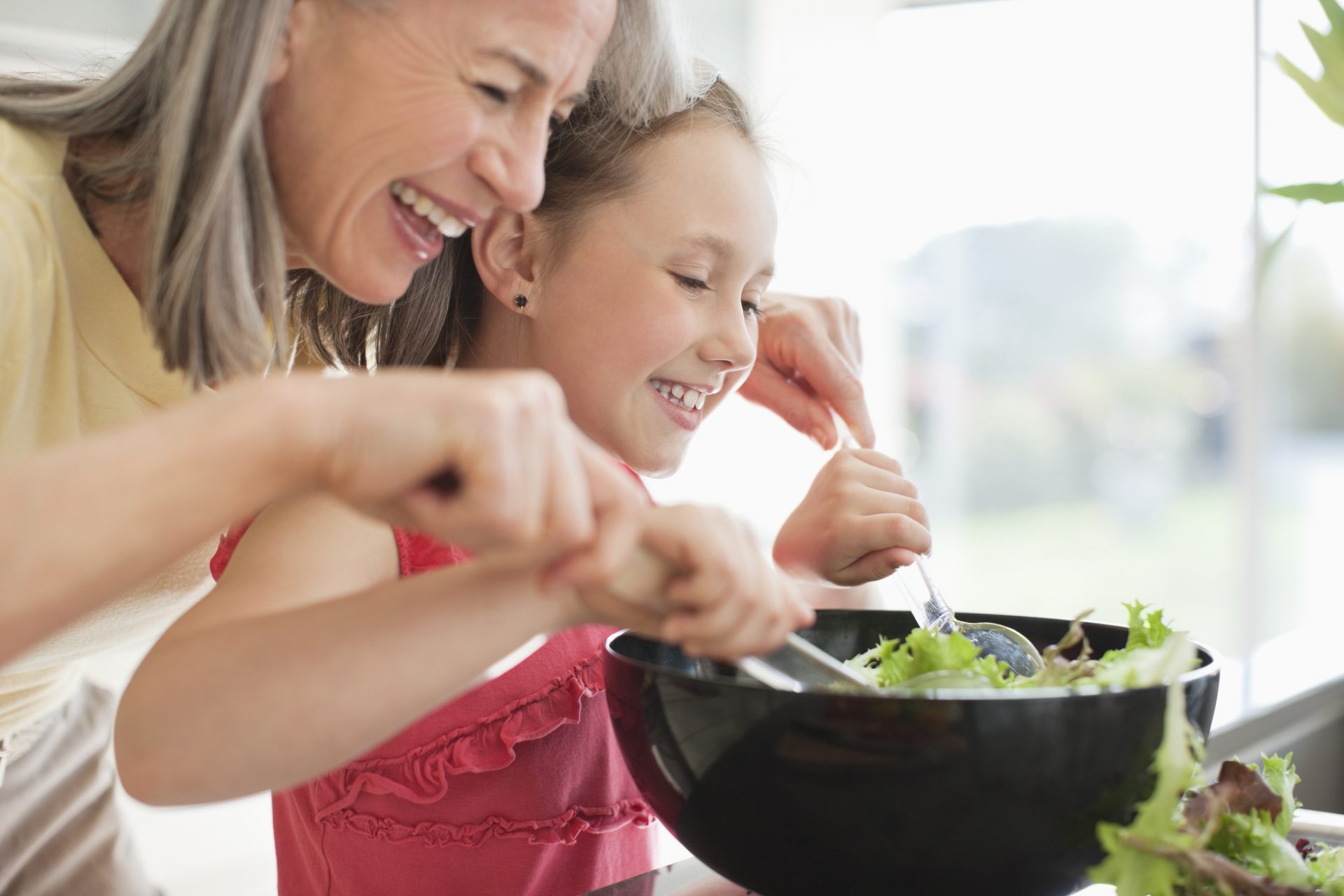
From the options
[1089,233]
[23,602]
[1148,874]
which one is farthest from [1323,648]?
[1089,233]

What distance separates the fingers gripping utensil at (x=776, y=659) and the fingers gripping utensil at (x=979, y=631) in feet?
0.38

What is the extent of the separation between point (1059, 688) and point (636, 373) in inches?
24.1

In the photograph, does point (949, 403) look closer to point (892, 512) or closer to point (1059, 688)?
point (892, 512)

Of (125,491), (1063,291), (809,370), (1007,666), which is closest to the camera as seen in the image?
(125,491)

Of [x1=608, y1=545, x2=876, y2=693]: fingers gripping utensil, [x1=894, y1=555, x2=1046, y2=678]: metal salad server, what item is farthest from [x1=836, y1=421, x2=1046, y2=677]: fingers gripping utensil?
[x1=608, y1=545, x2=876, y2=693]: fingers gripping utensil

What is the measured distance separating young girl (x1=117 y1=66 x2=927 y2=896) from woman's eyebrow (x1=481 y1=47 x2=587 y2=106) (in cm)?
13

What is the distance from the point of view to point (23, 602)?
1.79ft

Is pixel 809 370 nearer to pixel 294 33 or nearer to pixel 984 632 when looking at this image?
pixel 984 632

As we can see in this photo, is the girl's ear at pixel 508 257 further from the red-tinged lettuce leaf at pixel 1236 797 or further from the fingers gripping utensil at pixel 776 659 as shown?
the red-tinged lettuce leaf at pixel 1236 797

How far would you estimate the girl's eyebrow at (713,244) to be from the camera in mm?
1150

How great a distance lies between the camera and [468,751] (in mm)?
1002

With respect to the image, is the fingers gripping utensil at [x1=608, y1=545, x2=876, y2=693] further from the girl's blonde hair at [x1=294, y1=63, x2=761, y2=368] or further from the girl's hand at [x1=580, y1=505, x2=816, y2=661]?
the girl's blonde hair at [x1=294, y1=63, x2=761, y2=368]

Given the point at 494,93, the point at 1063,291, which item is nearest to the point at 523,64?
the point at 494,93

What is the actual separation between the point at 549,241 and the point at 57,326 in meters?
0.46
